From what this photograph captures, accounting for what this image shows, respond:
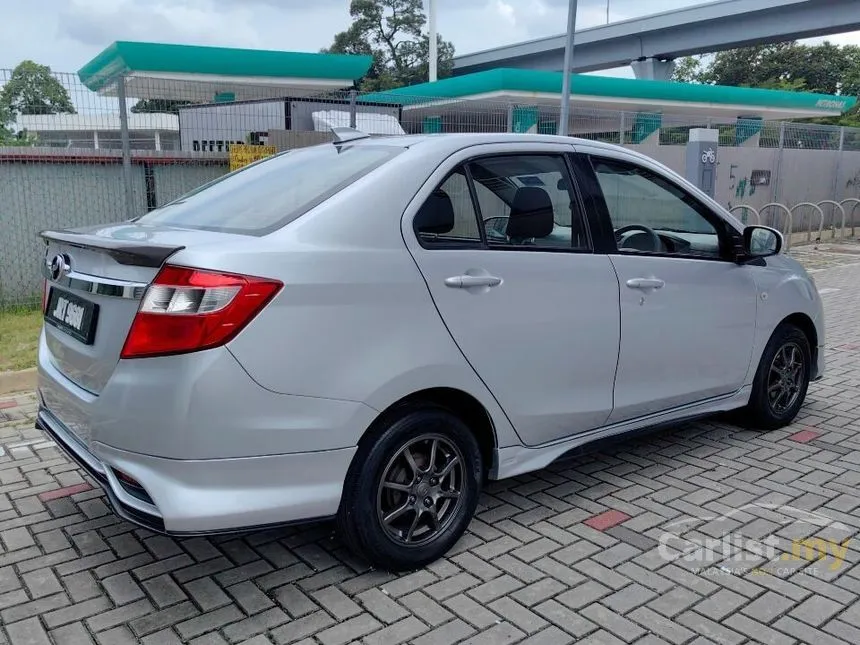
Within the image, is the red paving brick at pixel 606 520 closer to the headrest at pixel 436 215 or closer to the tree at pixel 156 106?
the headrest at pixel 436 215

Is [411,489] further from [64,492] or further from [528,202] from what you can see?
[64,492]

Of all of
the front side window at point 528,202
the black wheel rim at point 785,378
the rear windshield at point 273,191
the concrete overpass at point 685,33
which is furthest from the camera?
the concrete overpass at point 685,33

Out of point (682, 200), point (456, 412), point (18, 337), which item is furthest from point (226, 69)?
point (456, 412)

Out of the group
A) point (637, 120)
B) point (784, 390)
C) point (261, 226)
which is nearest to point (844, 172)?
point (637, 120)

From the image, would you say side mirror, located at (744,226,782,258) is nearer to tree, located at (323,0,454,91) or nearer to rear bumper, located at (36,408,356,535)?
rear bumper, located at (36,408,356,535)

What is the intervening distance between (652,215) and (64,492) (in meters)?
3.50

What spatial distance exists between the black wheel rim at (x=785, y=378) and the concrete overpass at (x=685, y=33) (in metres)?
30.7

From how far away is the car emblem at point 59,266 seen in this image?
3100 millimetres

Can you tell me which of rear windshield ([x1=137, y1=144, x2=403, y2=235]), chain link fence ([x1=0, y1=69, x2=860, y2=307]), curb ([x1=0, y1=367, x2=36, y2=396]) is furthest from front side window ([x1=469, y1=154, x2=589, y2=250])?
curb ([x1=0, y1=367, x2=36, y2=396])

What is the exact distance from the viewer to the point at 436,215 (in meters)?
3.18

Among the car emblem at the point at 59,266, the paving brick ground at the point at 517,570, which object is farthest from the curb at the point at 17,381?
the car emblem at the point at 59,266

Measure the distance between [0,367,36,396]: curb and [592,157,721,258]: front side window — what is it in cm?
450

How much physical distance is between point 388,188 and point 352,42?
2412 inches

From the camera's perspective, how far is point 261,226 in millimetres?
2938
